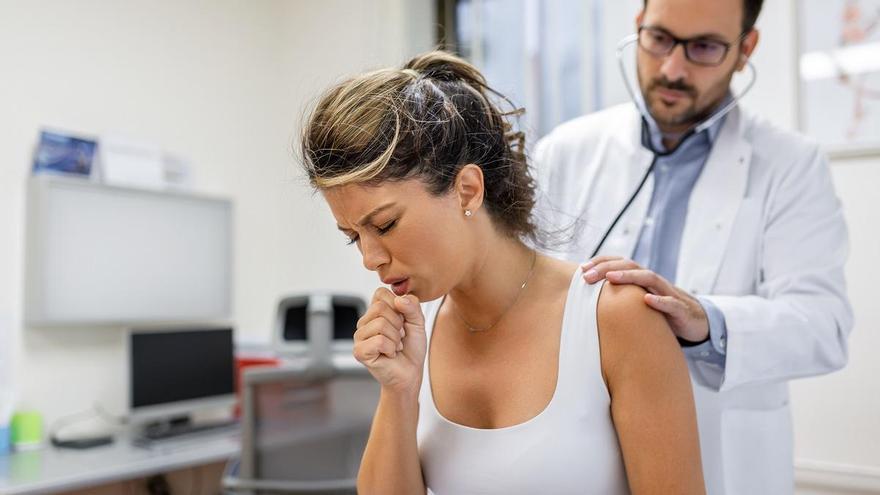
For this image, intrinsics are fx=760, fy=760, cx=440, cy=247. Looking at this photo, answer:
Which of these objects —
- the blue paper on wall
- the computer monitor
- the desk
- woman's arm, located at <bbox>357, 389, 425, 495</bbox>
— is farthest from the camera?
the computer monitor

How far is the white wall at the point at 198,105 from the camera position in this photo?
8.45 ft

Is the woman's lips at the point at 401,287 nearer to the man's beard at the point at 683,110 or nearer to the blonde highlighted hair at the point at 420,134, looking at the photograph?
the blonde highlighted hair at the point at 420,134

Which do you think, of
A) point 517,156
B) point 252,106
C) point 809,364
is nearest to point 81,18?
point 252,106

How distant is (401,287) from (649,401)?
13.0 inches

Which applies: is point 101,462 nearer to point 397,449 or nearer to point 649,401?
point 397,449

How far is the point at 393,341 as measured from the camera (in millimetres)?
984

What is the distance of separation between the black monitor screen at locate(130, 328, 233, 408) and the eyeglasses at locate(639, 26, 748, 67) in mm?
2121

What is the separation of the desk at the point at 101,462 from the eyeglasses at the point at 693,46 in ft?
6.18

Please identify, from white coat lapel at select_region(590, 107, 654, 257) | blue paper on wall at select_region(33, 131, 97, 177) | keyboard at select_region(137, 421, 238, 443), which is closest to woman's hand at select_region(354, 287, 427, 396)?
white coat lapel at select_region(590, 107, 654, 257)

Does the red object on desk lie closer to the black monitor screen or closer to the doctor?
the black monitor screen

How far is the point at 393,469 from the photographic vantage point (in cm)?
101

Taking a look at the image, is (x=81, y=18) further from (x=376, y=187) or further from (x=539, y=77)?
(x=376, y=187)

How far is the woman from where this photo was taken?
35.5 inches

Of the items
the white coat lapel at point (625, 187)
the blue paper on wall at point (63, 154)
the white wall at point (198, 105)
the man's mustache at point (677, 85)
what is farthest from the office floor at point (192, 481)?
the man's mustache at point (677, 85)
